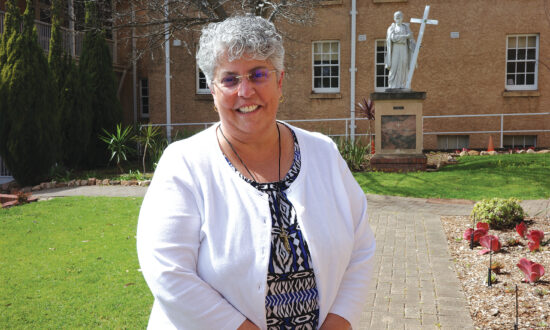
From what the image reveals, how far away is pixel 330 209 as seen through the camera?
2.04m

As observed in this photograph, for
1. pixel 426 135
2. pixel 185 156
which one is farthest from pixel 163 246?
pixel 426 135

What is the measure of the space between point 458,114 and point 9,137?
1351cm

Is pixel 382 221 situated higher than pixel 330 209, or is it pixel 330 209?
pixel 330 209

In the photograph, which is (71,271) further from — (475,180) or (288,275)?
(475,180)

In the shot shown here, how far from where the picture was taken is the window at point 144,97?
2016cm

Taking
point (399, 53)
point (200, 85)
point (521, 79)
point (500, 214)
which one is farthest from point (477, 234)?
point (200, 85)

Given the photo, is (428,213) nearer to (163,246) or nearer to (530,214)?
(530,214)

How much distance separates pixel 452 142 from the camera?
17172mm

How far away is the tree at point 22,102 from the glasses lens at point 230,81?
38.6 feet

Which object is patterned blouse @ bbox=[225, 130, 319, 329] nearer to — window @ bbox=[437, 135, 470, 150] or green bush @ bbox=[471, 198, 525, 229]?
green bush @ bbox=[471, 198, 525, 229]

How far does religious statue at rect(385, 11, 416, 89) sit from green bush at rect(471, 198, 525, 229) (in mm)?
6747

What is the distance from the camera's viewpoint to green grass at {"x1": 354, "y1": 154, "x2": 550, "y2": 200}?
949cm

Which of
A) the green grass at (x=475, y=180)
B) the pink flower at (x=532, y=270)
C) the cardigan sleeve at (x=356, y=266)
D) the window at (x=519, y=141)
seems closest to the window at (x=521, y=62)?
the window at (x=519, y=141)

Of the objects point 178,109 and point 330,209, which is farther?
point 178,109
